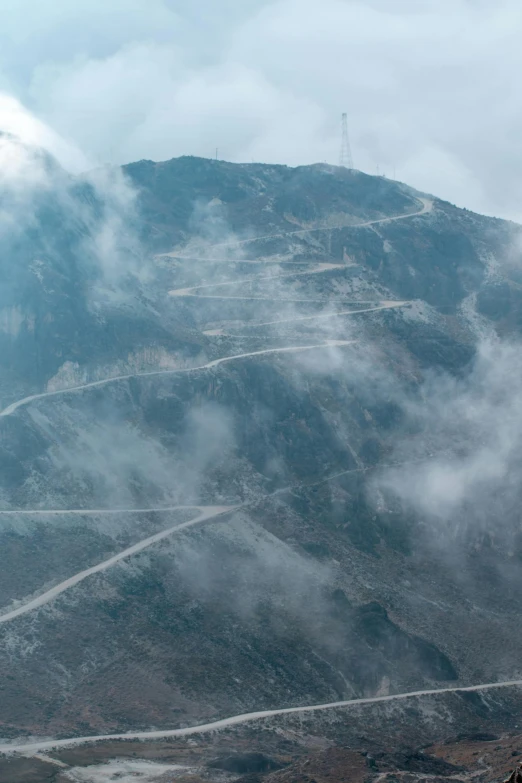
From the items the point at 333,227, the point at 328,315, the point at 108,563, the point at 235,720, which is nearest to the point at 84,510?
the point at 108,563

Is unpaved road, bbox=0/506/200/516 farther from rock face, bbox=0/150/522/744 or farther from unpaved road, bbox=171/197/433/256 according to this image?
unpaved road, bbox=171/197/433/256

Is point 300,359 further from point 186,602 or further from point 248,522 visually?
point 186,602

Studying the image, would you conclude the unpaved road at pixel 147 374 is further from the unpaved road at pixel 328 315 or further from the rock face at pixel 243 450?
the unpaved road at pixel 328 315

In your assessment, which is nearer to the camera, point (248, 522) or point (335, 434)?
point (248, 522)

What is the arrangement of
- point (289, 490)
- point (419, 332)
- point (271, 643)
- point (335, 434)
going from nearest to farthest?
point (271, 643), point (289, 490), point (335, 434), point (419, 332)

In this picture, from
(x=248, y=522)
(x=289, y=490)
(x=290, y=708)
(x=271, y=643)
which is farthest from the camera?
(x=289, y=490)

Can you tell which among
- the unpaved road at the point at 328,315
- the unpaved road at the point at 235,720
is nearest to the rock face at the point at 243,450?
the unpaved road at the point at 328,315

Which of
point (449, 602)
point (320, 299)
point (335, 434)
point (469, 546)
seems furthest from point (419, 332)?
point (449, 602)
